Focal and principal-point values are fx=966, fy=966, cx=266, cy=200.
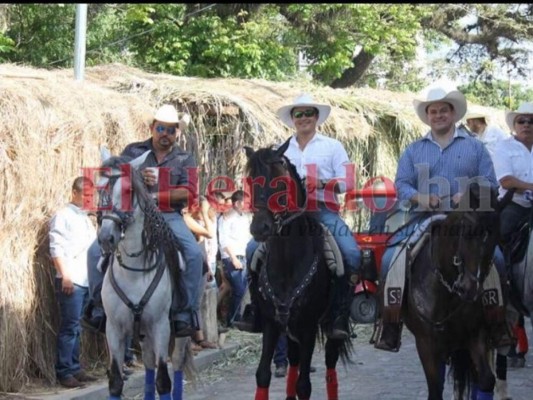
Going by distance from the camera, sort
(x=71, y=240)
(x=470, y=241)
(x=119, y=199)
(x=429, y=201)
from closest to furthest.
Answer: (x=470, y=241) → (x=429, y=201) → (x=119, y=199) → (x=71, y=240)

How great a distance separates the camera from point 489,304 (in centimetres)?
800

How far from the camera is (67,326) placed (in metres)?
10.8

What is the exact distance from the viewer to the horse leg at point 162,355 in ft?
28.9

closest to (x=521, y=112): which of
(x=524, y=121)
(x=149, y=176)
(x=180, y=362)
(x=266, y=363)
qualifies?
(x=524, y=121)

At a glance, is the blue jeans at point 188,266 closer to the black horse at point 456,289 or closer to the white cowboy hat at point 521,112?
the black horse at point 456,289

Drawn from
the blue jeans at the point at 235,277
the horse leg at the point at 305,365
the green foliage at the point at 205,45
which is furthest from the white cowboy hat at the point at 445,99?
the green foliage at the point at 205,45

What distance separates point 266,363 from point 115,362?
1364mm

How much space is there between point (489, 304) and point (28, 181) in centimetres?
533

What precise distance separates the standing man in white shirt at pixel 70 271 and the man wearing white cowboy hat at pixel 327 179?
2382 mm

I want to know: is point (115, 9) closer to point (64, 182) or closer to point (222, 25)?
point (222, 25)

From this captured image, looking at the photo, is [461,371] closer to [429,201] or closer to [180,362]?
[429,201]

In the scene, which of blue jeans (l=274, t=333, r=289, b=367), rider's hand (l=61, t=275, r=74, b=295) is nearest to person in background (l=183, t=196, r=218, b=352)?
blue jeans (l=274, t=333, r=289, b=367)

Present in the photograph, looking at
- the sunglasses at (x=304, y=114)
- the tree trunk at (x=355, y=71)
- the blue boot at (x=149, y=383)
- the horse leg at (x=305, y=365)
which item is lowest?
the blue boot at (x=149, y=383)

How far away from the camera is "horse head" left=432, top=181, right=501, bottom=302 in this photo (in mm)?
7520
